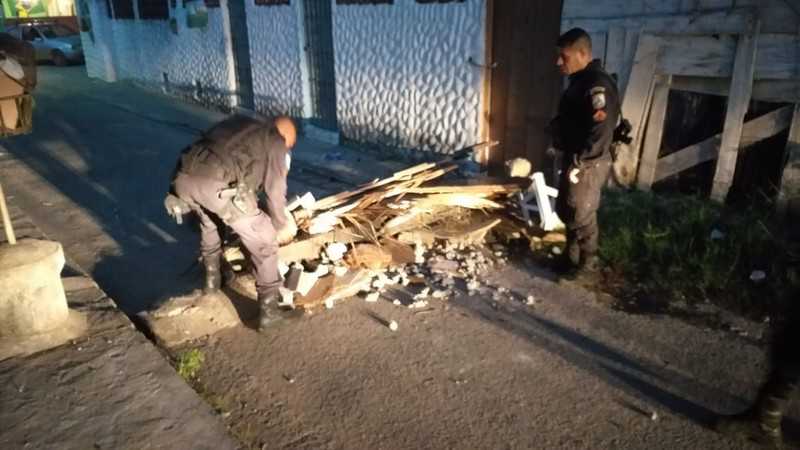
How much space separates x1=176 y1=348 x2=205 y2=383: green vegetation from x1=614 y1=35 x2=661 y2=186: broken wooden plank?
427cm

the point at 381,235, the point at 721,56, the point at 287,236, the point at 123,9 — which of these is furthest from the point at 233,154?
the point at 123,9

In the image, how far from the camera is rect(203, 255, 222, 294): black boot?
461 cm

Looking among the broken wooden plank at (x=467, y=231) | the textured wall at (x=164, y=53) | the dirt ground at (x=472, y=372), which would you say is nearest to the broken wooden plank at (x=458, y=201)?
the broken wooden plank at (x=467, y=231)

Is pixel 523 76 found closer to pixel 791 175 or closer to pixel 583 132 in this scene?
pixel 583 132

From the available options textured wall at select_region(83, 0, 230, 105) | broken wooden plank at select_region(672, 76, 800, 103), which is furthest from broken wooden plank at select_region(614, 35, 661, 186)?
textured wall at select_region(83, 0, 230, 105)

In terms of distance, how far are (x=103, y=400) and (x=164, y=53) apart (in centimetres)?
1459

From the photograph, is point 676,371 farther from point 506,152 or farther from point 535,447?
point 506,152

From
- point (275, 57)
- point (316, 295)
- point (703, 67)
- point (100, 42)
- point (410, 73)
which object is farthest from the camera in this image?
point (100, 42)

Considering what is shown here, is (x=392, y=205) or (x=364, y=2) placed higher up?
(x=364, y=2)

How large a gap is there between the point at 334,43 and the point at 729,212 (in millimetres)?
6590

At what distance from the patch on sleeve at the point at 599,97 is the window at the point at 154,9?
13787mm

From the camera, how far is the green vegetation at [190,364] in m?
3.71

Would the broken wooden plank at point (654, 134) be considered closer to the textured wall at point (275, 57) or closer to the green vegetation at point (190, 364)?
the green vegetation at point (190, 364)

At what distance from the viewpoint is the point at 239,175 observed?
394 cm
